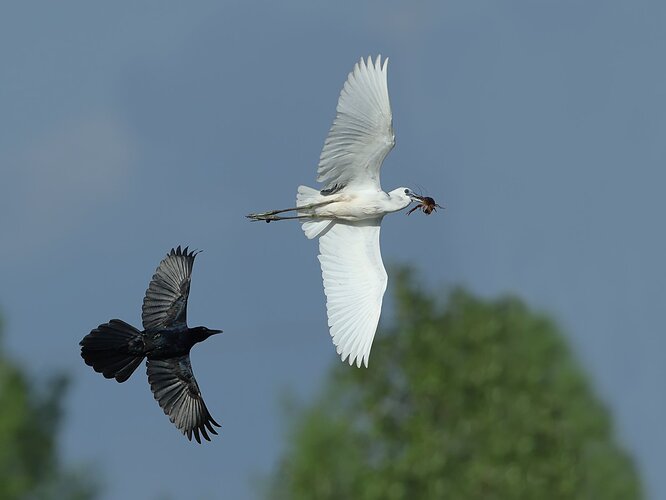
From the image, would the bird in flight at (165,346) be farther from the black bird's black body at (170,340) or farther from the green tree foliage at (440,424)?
the green tree foliage at (440,424)

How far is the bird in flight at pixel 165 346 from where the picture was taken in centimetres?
1869

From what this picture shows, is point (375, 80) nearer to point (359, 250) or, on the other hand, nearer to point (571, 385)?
point (359, 250)

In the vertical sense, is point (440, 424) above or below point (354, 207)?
above

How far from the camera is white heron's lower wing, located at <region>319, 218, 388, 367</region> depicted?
19672mm

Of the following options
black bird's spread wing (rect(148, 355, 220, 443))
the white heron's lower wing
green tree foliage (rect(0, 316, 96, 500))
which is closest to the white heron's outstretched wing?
the white heron's lower wing

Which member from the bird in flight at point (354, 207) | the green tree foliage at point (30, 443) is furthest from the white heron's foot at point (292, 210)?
the green tree foliage at point (30, 443)

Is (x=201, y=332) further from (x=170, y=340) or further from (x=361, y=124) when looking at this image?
(x=361, y=124)

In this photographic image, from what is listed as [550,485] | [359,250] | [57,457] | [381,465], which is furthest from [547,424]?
[359,250]

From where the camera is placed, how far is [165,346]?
739 inches

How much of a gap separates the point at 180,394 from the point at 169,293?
2.93ft

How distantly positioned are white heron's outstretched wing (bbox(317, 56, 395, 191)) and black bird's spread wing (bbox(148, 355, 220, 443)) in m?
2.20

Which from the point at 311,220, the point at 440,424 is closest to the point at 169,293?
the point at 311,220

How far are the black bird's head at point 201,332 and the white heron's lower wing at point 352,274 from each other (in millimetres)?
1360

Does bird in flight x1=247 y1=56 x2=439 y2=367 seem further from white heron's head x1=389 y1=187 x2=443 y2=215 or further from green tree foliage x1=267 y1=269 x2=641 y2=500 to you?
green tree foliage x1=267 y1=269 x2=641 y2=500
